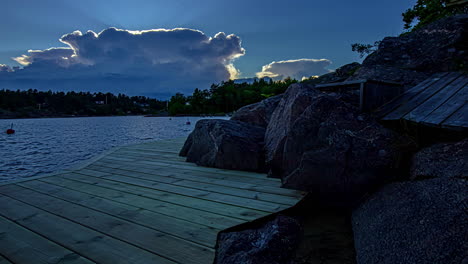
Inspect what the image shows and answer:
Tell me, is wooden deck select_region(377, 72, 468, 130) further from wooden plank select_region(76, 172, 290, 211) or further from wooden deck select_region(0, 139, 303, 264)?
wooden plank select_region(76, 172, 290, 211)

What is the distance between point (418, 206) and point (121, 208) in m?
2.99

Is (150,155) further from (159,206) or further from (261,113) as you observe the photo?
(159,206)

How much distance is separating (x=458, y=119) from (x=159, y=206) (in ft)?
11.0

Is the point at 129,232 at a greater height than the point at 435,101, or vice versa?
the point at 435,101

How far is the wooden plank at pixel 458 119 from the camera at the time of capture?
89.4 inches

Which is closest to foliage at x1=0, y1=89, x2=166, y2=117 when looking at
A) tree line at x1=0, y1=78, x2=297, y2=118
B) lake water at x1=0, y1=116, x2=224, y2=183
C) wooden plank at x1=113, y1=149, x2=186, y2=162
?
tree line at x1=0, y1=78, x2=297, y2=118

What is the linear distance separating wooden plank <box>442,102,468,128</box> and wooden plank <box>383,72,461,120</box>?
55 cm

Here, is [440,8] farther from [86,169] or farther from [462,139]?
[86,169]

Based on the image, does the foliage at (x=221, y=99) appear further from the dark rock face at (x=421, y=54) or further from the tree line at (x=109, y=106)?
the dark rock face at (x=421, y=54)

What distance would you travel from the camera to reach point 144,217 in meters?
2.61

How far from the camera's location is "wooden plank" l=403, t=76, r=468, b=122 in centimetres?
286

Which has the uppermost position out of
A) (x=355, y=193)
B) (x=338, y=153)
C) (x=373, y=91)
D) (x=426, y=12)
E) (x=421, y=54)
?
(x=426, y=12)

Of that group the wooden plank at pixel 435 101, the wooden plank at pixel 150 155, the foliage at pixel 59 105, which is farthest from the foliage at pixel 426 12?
the foliage at pixel 59 105

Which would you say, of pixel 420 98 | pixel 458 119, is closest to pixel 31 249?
pixel 458 119
